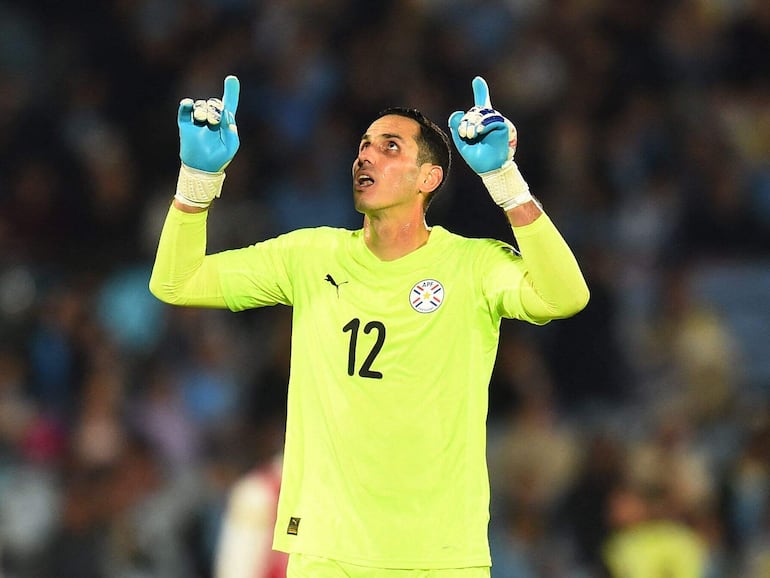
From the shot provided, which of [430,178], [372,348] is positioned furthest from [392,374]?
[430,178]

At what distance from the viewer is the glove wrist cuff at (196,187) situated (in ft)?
14.7

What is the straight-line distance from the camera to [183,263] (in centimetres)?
453

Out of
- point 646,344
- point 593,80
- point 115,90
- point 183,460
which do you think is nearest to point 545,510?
point 646,344

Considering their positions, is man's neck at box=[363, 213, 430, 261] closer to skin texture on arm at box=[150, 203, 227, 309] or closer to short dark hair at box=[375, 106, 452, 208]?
short dark hair at box=[375, 106, 452, 208]

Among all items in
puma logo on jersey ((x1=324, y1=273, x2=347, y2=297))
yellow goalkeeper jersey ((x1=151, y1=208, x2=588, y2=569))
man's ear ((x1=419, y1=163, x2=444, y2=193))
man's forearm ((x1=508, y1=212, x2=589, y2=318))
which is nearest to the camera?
man's forearm ((x1=508, y1=212, x2=589, y2=318))

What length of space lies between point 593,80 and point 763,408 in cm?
298

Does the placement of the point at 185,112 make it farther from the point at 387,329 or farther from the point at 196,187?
the point at 387,329

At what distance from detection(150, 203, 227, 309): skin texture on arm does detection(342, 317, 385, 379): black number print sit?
0.50 metres

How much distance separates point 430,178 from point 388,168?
197 millimetres

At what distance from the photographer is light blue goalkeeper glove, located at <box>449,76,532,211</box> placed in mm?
4270

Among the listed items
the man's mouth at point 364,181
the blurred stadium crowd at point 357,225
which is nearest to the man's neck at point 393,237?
the man's mouth at point 364,181

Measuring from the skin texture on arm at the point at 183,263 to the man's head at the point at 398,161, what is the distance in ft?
1.82

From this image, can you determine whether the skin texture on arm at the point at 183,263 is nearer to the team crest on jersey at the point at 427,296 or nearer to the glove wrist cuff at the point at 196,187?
the glove wrist cuff at the point at 196,187

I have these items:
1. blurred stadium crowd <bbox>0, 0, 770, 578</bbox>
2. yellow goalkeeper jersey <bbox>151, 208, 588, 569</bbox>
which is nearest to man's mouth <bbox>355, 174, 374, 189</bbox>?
yellow goalkeeper jersey <bbox>151, 208, 588, 569</bbox>
